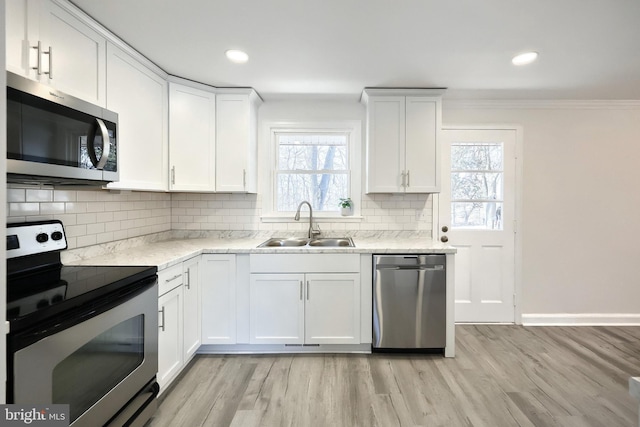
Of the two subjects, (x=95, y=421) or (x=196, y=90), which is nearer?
(x=95, y=421)

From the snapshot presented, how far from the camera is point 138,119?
91.9 inches

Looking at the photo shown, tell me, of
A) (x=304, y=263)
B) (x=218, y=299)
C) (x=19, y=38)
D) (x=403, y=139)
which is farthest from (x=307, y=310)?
(x=19, y=38)

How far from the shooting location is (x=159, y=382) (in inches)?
78.5

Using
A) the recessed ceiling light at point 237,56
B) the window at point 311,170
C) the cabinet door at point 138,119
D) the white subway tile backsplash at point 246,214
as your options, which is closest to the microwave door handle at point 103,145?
the cabinet door at point 138,119

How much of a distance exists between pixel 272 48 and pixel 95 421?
227 cm

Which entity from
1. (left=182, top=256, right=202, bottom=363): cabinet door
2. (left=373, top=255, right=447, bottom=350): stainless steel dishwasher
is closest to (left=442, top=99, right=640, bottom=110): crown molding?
(left=373, top=255, right=447, bottom=350): stainless steel dishwasher

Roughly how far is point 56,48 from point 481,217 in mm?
3591

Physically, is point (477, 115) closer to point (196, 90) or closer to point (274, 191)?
point (274, 191)

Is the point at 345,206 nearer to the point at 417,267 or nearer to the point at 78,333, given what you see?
the point at 417,267

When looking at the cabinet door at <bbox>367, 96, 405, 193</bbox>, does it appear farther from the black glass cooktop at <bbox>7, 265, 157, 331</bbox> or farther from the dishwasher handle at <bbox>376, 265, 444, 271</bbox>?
the black glass cooktop at <bbox>7, 265, 157, 331</bbox>

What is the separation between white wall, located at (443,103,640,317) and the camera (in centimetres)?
337

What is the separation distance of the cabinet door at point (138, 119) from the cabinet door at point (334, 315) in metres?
1.59

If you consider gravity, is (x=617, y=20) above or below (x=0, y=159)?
above

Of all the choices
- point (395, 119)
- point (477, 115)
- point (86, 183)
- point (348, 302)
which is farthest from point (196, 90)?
point (477, 115)
